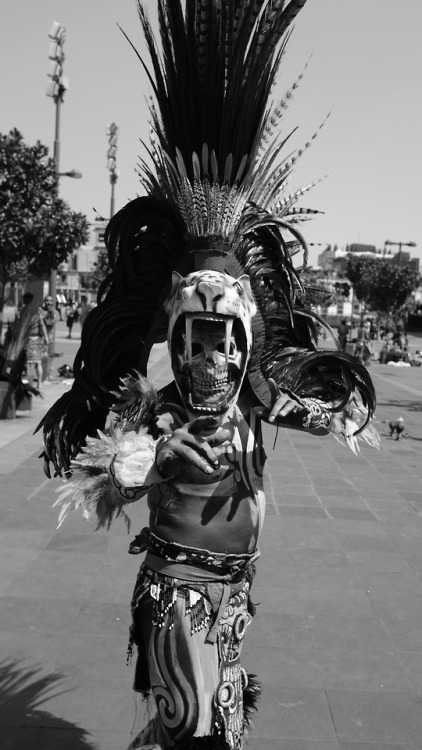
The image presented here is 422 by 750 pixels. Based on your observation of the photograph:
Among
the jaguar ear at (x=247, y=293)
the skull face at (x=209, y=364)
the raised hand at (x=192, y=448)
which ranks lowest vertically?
the raised hand at (x=192, y=448)

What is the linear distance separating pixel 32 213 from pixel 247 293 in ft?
36.3

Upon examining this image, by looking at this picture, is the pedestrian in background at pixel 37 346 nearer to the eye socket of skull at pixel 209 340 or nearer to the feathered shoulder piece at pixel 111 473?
the eye socket of skull at pixel 209 340

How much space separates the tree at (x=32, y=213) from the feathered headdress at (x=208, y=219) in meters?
10.4

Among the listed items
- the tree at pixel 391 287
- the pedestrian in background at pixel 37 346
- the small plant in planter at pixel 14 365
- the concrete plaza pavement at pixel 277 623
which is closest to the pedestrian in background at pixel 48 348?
the pedestrian in background at pixel 37 346

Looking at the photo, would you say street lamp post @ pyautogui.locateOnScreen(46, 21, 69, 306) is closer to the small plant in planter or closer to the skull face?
the small plant in planter

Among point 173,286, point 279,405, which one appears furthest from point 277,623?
point 173,286

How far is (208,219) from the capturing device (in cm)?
295

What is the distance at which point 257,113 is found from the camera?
10.1ft

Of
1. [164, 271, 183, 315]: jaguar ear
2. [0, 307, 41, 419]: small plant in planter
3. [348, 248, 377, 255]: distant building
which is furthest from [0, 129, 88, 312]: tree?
[348, 248, 377, 255]: distant building

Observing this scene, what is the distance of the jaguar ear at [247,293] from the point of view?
293 cm

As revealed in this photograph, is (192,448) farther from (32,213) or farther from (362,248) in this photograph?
(362,248)

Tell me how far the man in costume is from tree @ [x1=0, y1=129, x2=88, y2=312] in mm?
10367

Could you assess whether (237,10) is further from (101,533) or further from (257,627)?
(101,533)

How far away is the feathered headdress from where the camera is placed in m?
2.97
